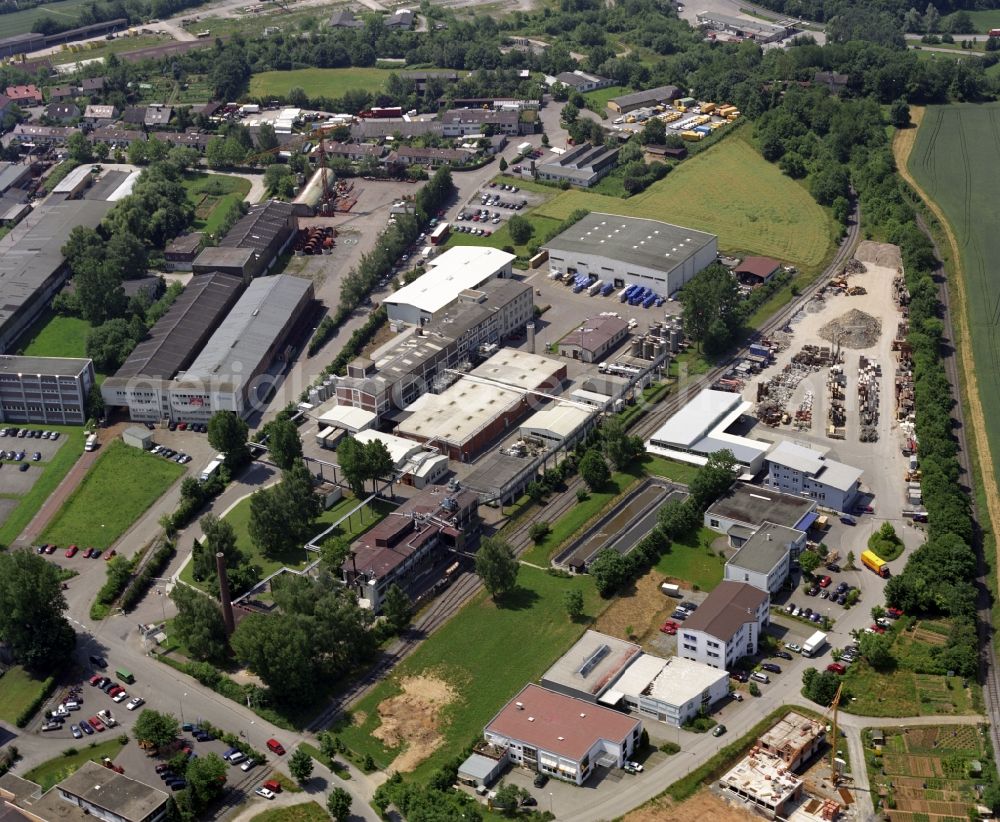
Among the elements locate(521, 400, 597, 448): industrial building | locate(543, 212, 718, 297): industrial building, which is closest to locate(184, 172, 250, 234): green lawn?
locate(543, 212, 718, 297): industrial building

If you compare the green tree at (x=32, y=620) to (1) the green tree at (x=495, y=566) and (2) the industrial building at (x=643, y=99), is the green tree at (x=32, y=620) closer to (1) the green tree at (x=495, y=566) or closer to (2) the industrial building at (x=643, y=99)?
(1) the green tree at (x=495, y=566)

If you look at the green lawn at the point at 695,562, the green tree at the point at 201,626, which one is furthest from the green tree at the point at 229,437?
the green lawn at the point at 695,562

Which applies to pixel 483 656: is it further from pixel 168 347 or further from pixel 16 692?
pixel 168 347

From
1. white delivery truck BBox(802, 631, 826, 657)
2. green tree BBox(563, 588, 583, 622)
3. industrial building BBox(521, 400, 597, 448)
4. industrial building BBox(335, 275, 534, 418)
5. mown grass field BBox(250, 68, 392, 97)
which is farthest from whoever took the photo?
mown grass field BBox(250, 68, 392, 97)

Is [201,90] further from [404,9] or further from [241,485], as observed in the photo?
[241,485]

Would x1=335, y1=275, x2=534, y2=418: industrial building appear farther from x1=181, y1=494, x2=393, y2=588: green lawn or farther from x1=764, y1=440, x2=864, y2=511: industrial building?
x1=764, y1=440, x2=864, y2=511: industrial building
